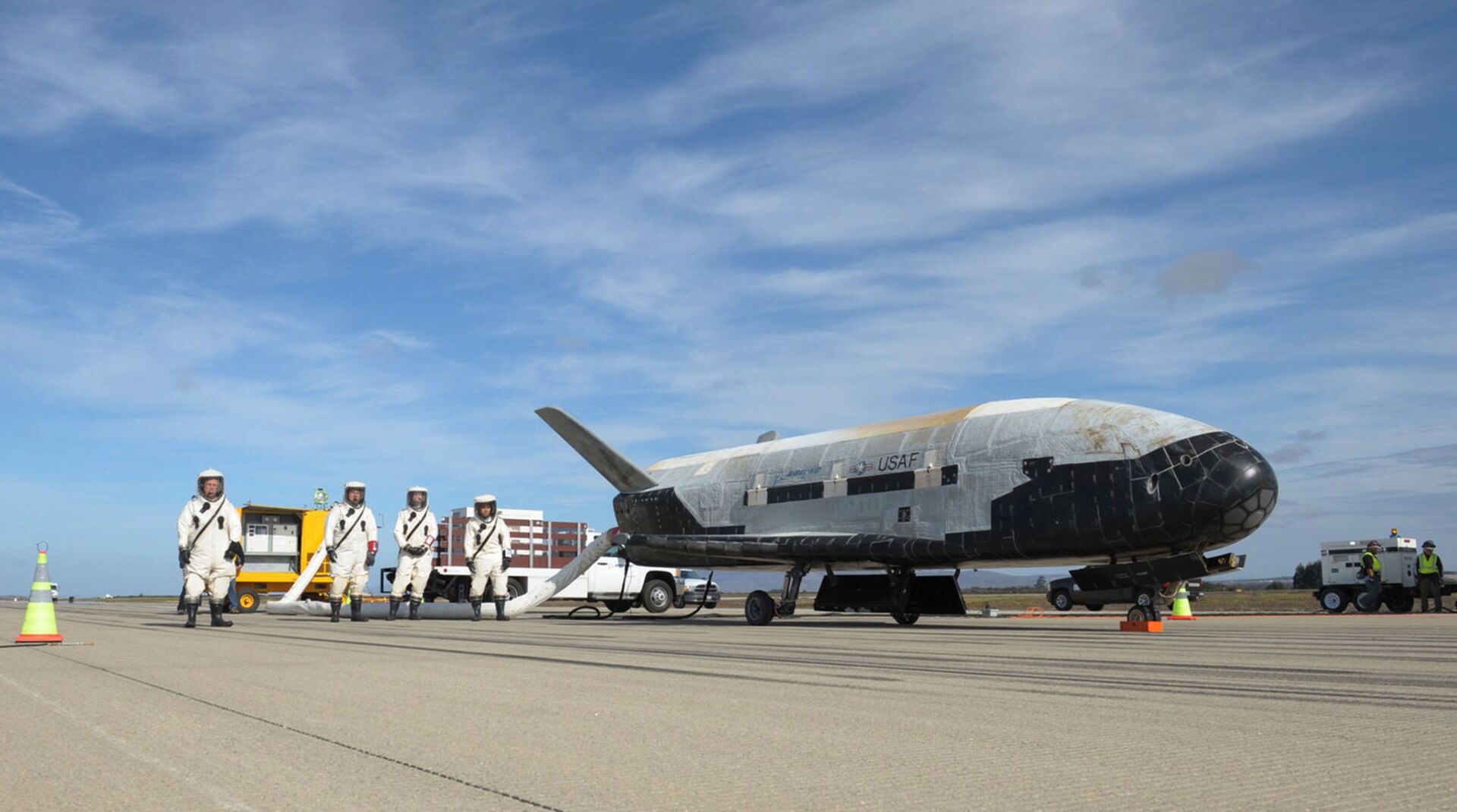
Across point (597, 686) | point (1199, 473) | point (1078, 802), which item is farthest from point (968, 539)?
point (1078, 802)

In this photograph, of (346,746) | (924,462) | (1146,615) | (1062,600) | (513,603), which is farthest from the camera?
(1062,600)

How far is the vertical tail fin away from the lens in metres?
25.2

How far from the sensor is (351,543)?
2188 cm

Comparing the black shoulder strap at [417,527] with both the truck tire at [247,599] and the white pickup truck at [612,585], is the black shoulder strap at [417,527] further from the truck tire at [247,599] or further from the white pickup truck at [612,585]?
the truck tire at [247,599]

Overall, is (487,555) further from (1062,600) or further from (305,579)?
(1062,600)

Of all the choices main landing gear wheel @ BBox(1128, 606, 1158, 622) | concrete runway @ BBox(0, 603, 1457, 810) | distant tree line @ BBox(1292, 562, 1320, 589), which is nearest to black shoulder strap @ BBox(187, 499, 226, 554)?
concrete runway @ BBox(0, 603, 1457, 810)

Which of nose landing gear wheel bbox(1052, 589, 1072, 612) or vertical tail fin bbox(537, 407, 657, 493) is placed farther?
nose landing gear wheel bbox(1052, 589, 1072, 612)

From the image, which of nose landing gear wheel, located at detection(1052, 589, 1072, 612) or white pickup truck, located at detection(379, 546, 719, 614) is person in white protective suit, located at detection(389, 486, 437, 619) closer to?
white pickup truck, located at detection(379, 546, 719, 614)

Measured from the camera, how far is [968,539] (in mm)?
17250

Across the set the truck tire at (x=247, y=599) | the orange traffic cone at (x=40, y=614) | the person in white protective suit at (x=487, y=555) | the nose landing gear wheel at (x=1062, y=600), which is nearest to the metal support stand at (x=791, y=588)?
the person in white protective suit at (x=487, y=555)

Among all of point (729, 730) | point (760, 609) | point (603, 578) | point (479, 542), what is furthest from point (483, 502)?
point (729, 730)

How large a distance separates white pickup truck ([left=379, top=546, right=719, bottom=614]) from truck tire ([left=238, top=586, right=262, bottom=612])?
4.31m

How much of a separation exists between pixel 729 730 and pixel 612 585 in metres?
30.7

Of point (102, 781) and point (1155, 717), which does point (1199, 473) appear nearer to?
point (1155, 717)
